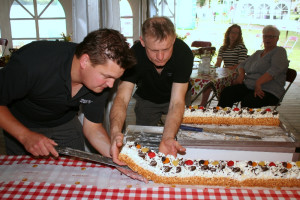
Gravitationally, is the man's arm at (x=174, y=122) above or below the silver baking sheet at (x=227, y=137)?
above

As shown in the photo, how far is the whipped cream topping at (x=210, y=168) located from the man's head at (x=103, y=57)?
1.58ft

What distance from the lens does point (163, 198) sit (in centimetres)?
135

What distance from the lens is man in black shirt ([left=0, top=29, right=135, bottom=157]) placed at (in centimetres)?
139

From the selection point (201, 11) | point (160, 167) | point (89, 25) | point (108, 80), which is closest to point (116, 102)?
point (108, 80)

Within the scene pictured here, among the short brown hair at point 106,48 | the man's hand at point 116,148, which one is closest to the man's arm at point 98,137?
the man's hand at point 116,148

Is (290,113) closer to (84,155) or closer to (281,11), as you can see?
(84,155)

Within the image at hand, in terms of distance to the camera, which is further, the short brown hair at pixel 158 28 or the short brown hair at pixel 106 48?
the short brown hair at pixel 158 28

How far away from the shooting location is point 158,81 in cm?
239

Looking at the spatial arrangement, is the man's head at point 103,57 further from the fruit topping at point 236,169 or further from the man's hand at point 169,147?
the fruit topping at point 236,169

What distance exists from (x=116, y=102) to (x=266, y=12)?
1045cm

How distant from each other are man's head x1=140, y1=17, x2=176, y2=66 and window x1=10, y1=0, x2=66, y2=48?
777 centimetres

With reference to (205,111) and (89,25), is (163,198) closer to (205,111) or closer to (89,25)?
(205,111)

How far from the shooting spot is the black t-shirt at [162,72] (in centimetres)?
205

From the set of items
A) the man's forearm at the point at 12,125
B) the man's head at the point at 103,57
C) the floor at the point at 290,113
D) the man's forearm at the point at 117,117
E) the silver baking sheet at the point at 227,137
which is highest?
the man's head at the point at 103,57
